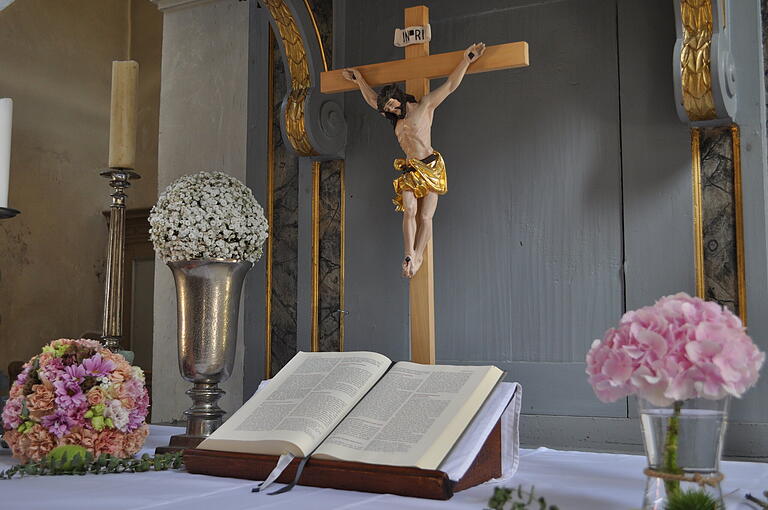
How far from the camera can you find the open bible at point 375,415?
5.96ft

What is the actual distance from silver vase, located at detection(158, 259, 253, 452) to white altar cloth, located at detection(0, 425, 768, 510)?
1.72 feet

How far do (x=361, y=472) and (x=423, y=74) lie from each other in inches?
63.3

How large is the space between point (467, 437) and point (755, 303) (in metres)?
1.56

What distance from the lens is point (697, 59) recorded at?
2.90 metres

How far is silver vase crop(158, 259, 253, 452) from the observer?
2.61 meters

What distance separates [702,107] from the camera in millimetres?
2922

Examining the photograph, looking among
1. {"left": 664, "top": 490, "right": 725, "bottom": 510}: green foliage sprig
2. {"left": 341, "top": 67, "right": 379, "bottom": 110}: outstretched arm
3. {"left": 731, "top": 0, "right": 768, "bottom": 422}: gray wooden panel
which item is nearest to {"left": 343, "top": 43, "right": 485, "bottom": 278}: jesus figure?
{"left": 341, "top": 67, "right": 379, "bottom": 110}: outstretched arm

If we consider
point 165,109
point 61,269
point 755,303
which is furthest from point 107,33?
point 755,303

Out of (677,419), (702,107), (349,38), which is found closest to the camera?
(677,419)

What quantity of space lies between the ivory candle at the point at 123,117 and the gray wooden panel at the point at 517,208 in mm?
1031

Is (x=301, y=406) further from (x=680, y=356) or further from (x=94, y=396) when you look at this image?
(x=680, y=356)

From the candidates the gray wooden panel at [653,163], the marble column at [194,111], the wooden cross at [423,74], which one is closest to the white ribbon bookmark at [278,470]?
the wooden cross at [423,74]

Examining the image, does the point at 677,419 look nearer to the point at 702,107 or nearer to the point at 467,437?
the point at 467,437

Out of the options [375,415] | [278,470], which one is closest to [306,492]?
[278,470]
